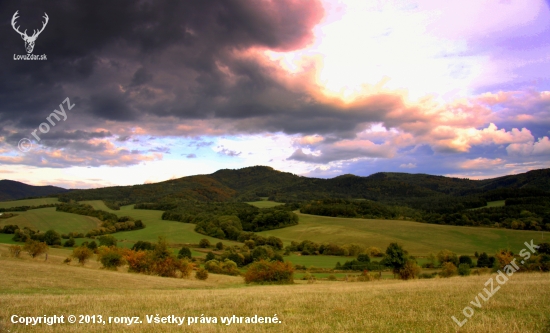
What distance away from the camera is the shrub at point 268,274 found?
145 ft

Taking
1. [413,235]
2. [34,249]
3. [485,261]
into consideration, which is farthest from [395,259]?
[34,249]

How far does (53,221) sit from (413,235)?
357ft

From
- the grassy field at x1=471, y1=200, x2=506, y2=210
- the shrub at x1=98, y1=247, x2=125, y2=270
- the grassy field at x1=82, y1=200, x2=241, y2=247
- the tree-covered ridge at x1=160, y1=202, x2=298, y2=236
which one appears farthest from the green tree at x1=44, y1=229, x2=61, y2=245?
the grassy field at x1=471, y1=200, x2=506, y2=210

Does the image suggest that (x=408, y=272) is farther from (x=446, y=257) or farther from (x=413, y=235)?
(x=413, y=235)

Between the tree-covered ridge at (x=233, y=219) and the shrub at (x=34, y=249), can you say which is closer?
the shrub at (x=34, y=249)

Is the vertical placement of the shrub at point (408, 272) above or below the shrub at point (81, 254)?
below

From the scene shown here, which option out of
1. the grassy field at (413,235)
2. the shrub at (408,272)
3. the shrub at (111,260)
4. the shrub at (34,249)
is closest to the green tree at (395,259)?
the shrub at (408,272)

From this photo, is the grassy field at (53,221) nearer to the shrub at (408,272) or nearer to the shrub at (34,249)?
the shrub at (34,249)

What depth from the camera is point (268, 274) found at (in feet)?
146

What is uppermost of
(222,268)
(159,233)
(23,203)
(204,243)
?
(23,203)

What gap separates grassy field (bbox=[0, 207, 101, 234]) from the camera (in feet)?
313

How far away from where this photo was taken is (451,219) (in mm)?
119750

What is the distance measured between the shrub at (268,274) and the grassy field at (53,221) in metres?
75.7

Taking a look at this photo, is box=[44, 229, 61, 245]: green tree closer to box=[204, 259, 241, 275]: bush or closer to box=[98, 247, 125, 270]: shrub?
box=[98, 247, 125, 270]: shrub
